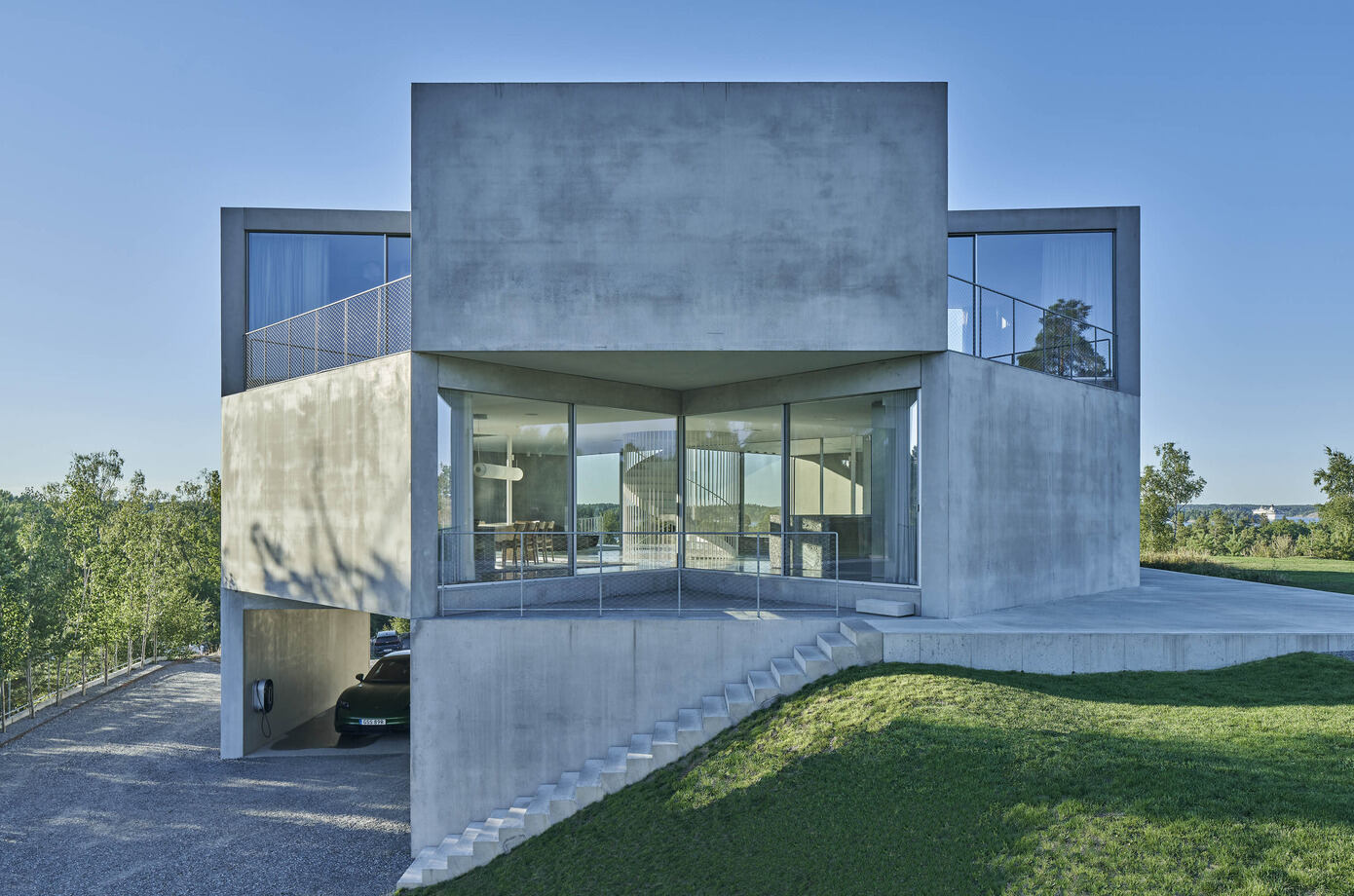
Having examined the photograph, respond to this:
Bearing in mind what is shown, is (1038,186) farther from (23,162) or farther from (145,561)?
(23,162)

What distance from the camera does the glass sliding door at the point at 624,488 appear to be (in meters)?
11.1

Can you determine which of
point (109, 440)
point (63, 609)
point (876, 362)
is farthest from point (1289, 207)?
point (109, 440)

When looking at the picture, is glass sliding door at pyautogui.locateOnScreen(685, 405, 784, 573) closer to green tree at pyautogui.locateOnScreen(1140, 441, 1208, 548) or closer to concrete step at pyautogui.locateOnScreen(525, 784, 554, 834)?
concrete step at pyautogui.locateOnScreen(525, 784, 554, 834)

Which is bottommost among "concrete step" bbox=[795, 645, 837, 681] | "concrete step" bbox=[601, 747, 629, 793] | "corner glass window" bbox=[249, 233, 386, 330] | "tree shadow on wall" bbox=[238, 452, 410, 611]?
"concrete step" bbox=[601, 747, 629, 793]

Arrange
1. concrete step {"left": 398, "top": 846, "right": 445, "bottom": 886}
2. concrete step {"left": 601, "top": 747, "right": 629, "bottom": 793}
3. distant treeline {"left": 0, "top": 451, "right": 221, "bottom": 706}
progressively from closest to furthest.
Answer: concrete step {"left": 398, "top": 846, "right": 445, "bottom": 886}
concrete step {"left": 601, "top": 747, "right": 629, "bottom": 793}
distant treeline {"left": 0, "top": 451, "right": 221, "bottom": 706}

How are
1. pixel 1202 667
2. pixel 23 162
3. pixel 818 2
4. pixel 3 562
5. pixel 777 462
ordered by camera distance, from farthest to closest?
pixel 23 162
pixel 3 562
pixel 818 2
pixel 777 462
pixel 1202 667

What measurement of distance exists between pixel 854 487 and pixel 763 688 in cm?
349

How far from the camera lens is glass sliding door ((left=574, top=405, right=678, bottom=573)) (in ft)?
36.4

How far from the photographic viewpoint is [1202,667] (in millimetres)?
8195

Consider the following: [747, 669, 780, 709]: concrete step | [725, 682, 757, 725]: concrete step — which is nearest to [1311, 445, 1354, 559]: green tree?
[747, 669, 780, 709]: concrete step

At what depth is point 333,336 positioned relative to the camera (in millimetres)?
11797

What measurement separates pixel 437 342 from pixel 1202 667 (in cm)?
931

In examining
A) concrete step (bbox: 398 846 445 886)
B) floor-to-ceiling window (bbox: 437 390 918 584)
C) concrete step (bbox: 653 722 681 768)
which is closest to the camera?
concrete step (bbox: 398 846 445 886)

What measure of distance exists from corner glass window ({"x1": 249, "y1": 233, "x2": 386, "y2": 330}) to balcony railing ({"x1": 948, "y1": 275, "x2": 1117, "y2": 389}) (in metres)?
9.52
